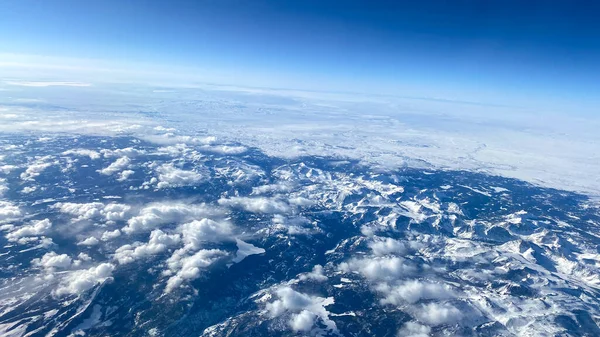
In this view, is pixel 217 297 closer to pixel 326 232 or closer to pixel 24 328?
pixel 24 328

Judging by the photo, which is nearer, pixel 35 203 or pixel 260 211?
pixel 35 203

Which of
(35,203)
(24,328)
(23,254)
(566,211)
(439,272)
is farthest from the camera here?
(566,211)

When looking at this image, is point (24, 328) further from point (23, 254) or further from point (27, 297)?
point (23, 254)

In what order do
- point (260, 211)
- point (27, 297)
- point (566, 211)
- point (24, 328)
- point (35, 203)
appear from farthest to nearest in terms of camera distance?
point (566, 211) < point (260, 211) < point (35, 203) < point (27, 297) < point (24, 328)

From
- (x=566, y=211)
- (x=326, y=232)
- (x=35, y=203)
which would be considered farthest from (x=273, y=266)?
(x=566, y=211)

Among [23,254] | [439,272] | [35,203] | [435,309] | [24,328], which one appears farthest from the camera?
[35,203]

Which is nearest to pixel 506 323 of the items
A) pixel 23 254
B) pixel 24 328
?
pixel 24 328

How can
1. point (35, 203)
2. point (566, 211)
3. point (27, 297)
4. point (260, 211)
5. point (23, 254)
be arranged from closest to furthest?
point (27, 297)
point (23, 254)
point (35, 203)
point (260, 211)
point (566, 211)

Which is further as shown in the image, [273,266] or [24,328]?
[273,266]
